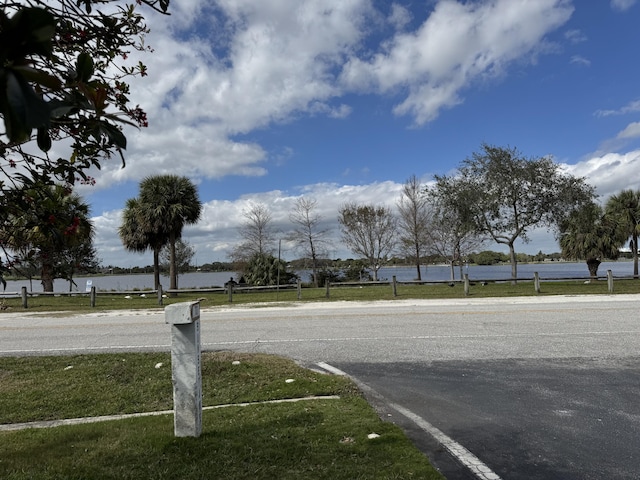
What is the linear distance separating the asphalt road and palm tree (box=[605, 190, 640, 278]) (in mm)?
23757

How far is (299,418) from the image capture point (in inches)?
185

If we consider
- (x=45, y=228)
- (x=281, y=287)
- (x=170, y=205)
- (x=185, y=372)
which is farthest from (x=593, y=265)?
(x=45, y=228)

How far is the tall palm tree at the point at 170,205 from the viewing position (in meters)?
30.2

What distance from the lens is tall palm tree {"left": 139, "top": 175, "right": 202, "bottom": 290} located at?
30.2m

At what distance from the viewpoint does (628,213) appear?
35250 millimetres

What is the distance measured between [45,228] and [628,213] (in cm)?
4082

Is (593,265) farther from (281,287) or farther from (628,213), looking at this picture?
(281,287)

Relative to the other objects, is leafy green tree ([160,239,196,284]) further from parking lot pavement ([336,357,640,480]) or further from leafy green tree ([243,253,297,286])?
parking lot pavement ([336,357,640,480])

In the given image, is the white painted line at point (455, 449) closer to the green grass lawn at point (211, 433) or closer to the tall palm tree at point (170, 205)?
the green grass lawn at point (211, 433)

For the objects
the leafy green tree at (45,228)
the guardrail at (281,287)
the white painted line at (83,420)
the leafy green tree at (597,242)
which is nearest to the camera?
the leafy green tree at (45,228)

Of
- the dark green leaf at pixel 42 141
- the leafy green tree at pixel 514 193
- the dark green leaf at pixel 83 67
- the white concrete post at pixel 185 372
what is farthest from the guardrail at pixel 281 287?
the dark green leaf at pixel 83 67

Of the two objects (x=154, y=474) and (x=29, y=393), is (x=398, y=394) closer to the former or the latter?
(x=154, y=474)

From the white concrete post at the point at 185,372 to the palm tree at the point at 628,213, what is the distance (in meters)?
37.3

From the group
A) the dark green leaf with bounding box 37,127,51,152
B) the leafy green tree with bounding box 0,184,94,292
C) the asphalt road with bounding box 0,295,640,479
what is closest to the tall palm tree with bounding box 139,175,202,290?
the asphalt road with bounding box 0,295,640,479
